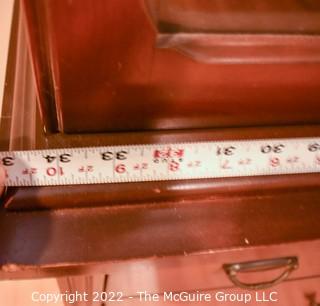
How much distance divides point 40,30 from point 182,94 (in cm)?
14

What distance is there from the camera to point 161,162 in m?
0.45

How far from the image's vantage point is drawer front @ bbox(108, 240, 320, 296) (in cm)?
44

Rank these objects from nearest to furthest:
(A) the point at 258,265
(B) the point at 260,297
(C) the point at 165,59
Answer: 1. (C) the point at 165,59
2. (A) the point at 258,265
3. (B) the point at 260,297

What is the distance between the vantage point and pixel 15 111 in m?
0.48

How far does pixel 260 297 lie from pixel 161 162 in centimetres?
47

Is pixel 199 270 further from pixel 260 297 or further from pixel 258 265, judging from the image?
pixel 260 297

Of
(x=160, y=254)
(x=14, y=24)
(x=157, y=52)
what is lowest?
(x=160, y=254)

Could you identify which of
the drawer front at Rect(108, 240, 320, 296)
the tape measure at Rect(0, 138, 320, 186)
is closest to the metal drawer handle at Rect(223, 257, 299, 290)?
the drawer front at Rect(108, 240, 320, 296)

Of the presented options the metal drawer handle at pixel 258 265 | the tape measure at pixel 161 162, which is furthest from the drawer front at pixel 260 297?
the tape measure at pixel 161 162

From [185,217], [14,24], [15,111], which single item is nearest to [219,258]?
[185,217]

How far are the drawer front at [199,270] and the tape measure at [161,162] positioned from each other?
0.28 feet

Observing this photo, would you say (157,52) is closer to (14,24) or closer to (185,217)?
(185,217)

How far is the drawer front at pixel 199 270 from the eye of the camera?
442mm

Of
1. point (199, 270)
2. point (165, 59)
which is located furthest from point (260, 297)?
point (165, 59)
